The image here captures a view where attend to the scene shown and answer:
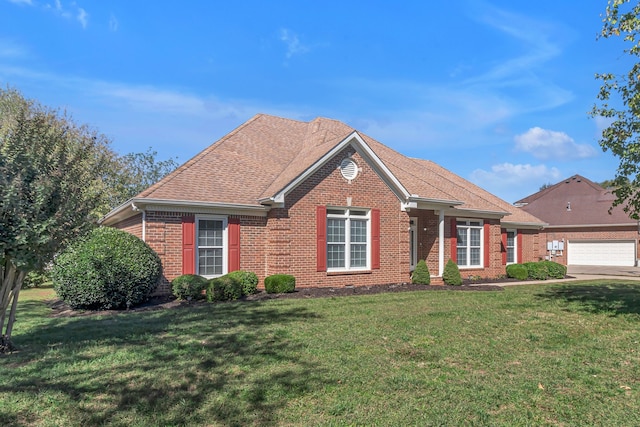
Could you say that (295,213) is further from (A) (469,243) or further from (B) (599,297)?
(B) (599,297)

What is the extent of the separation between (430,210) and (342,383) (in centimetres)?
1377

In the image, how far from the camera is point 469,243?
19.4m

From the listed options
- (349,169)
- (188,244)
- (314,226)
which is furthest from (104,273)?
(349,169)

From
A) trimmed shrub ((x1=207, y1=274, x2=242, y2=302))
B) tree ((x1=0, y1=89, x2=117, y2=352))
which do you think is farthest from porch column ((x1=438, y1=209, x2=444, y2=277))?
tree ((x1=0, y1=89, x2=117, y2=352))

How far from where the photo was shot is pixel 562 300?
12.4m

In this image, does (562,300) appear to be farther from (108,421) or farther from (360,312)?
(108,421)

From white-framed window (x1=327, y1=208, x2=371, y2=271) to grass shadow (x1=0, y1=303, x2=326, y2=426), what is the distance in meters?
6.15

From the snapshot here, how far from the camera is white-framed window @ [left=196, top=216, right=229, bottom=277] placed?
1327 cm

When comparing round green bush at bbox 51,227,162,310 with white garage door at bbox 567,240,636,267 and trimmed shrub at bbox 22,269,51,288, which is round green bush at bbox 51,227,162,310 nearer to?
trimmed shrub at bbox 22,269,51,288

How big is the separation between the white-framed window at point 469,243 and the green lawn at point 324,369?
30.0 feet

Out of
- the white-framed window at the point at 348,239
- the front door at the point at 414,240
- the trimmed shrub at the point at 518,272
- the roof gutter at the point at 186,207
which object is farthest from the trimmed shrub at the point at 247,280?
the trimmed shrub at the point at 518,272

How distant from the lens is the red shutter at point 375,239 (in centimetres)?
1529

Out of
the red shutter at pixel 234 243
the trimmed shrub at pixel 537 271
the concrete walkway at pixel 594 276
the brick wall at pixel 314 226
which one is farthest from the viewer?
the trimmed shrub at pixel 537 271

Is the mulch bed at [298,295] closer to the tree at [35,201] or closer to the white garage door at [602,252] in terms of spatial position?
the tree at [35,201]
